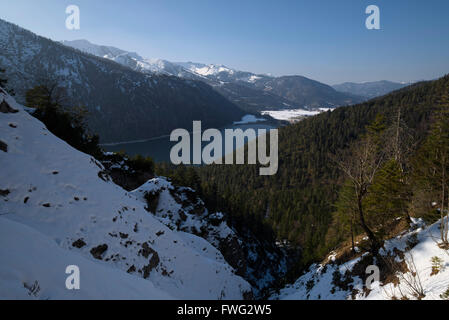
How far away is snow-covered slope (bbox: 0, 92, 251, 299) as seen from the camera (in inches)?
221

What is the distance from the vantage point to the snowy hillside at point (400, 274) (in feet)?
25.6

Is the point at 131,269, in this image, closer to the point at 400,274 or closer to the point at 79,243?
the point at 79,243

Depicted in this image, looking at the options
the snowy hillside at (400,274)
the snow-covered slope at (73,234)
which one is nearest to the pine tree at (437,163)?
the snowy hillside at (400,274)

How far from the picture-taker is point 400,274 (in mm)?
7926

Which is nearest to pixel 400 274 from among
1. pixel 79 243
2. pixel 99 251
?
pixel 99 251

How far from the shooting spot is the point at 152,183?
24000 millimetres

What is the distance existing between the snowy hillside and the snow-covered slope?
27.2ft

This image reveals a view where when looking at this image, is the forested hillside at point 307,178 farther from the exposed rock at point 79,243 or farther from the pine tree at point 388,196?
the exposed rock at point 79,243

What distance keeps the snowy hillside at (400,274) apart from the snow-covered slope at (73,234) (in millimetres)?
8279

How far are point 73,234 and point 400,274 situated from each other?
1354 centimetres

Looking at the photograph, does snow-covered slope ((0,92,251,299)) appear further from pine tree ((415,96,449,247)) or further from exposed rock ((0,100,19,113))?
pine tree ((415,96,449,247))

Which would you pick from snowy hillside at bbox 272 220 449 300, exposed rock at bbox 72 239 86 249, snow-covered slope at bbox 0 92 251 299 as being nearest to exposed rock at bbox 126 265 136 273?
snow-covered slope at bbox 0 92 251 299

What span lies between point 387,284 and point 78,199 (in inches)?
645
